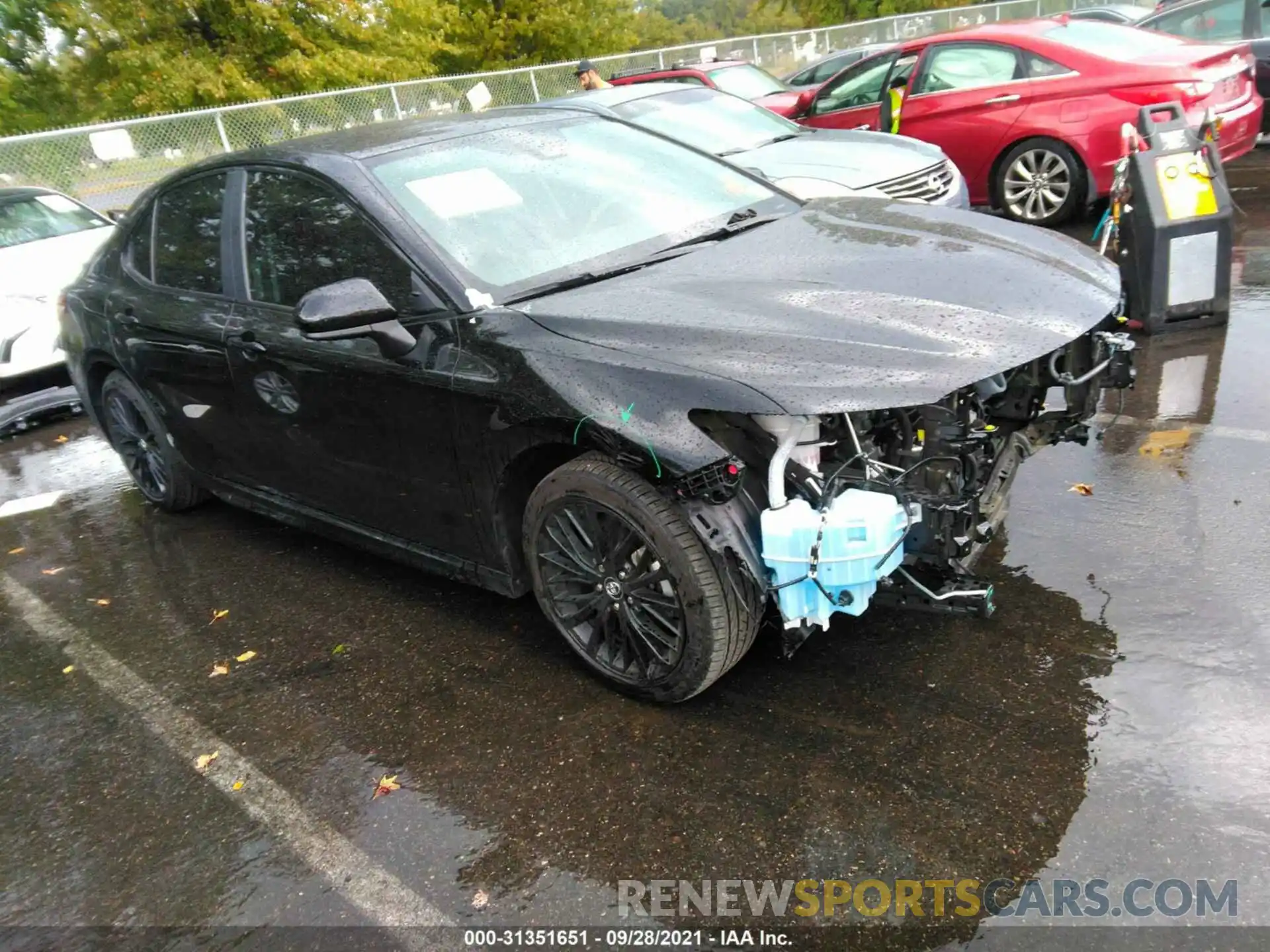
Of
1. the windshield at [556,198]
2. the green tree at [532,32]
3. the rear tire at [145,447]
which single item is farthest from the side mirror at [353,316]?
the green tree at [532,32]

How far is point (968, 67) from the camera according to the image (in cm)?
870

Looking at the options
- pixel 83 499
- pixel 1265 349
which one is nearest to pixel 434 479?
pixel 83 499

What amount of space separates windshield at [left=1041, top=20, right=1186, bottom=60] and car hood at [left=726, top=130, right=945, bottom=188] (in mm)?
1923

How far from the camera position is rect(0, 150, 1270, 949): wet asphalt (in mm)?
2475

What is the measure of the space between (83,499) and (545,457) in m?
4.03

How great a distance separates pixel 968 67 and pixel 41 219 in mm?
8411

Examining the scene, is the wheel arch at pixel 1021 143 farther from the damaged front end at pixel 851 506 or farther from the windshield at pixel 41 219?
the windshield at pixel 41 219

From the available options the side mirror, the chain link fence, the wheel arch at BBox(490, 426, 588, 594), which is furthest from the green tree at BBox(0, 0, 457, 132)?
the wheel arch at BBox(490, 426, 588, 594)

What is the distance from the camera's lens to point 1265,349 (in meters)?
5.20

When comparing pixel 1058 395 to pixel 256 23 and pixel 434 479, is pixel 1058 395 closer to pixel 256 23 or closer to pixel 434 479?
pixel 434 479

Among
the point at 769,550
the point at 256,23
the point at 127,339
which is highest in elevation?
the point at 256,23

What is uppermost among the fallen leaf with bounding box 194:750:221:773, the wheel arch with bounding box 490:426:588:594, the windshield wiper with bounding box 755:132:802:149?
the windshield wiper with bounding box 755:132:802:149

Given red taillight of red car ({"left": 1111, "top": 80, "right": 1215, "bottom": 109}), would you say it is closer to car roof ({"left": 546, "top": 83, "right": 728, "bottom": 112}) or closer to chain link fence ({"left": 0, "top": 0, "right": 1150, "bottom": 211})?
car roof ({"left": 546, "top": 83, "right": 728, "bottom": 112})

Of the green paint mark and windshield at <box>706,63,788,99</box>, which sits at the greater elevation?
windshield at <box>706,63,788,99</box>
